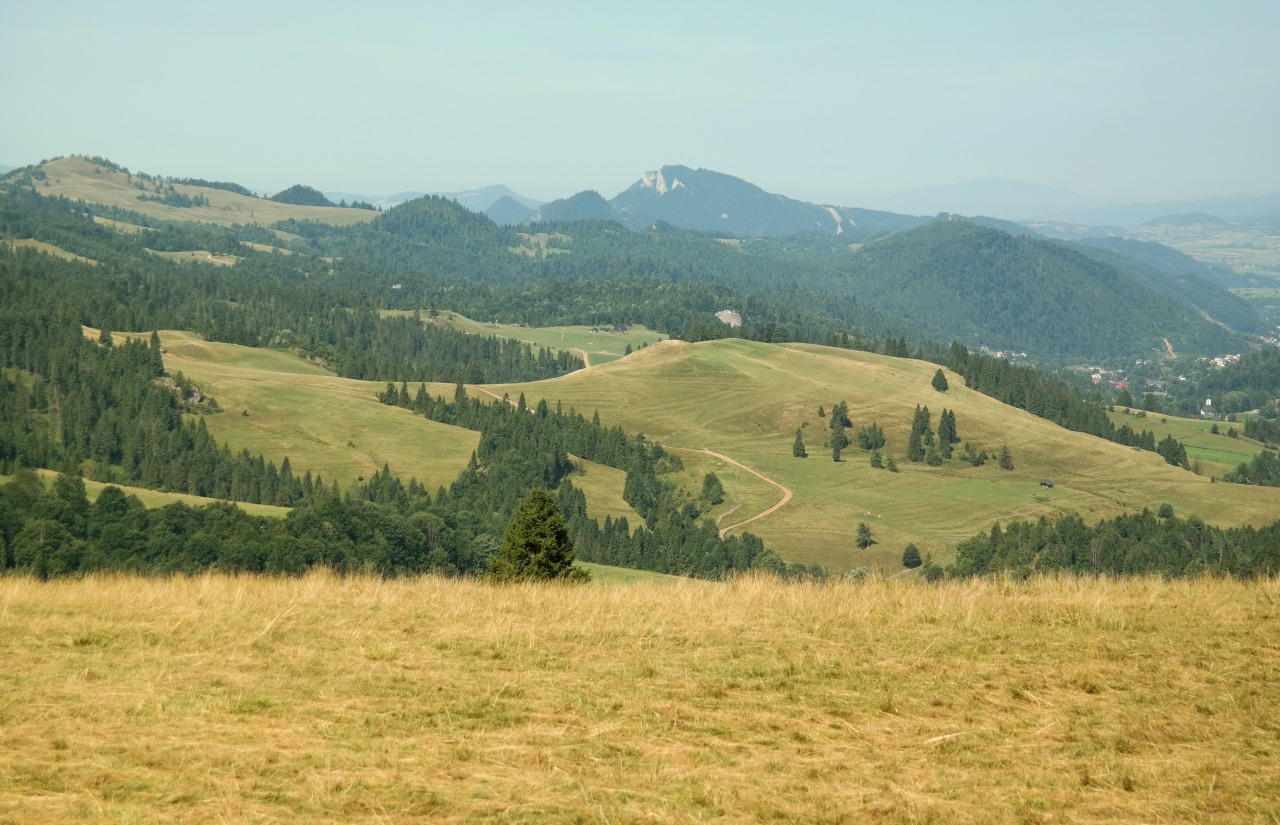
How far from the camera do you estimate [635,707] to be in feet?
40.1

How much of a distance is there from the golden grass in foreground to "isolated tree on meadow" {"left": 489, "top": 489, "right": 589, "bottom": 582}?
648 centimetres

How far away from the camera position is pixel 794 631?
1611 centimetres

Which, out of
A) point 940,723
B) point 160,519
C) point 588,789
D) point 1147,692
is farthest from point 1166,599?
point 160,519

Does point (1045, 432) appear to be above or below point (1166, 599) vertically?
below

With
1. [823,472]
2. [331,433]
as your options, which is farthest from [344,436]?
[823,472]

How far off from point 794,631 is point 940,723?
436 cm

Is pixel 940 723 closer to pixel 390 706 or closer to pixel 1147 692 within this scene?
pixel 1147 692

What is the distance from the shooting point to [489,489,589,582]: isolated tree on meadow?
82.1ft

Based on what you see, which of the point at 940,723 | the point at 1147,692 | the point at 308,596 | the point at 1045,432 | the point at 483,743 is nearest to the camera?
the point at 483,743

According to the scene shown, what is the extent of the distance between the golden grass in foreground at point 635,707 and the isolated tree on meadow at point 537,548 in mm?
6476

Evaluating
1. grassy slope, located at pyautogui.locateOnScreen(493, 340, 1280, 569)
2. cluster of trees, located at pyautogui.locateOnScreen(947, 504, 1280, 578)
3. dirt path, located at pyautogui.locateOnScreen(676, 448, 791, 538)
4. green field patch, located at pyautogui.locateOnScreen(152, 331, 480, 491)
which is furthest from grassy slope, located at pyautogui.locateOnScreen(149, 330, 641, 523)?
cluster of trees, located at pyautogui.locateOnScreen(947, 504, 1280, 578)

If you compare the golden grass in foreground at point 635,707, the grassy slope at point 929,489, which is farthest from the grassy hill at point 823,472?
the golden grass in foreground at point 635,707

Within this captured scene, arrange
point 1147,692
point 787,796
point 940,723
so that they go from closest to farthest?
point 787,796
point 940,723
point 1147,692

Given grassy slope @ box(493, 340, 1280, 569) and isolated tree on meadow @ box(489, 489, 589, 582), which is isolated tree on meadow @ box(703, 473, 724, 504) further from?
isolated tree on meadow @ box(489, 489, 589, 582)
